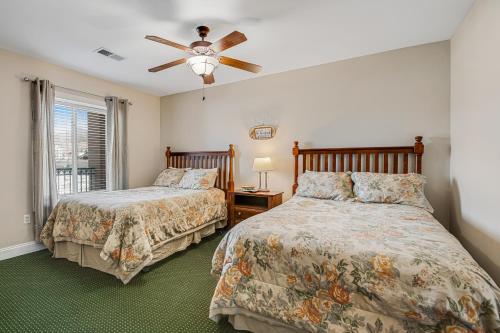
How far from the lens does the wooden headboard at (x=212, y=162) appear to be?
13.0 ft

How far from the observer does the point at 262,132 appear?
3.77 metres

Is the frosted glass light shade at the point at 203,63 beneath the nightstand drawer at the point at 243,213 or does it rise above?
above

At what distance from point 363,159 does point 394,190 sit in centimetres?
71

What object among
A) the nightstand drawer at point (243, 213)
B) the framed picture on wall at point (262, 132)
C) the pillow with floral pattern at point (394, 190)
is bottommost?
the nightstand drawer at point (243, 213)

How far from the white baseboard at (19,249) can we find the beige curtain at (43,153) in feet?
0.41

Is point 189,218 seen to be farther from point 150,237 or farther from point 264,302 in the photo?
point 264,302

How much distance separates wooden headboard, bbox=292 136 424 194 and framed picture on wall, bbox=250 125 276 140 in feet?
1.57

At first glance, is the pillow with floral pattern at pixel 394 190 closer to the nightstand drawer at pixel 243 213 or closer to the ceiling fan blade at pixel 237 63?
the nightstand drawer at pixel 243 213

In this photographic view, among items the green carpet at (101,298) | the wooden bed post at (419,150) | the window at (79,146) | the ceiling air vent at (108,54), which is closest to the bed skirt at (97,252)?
the green carpet at (101,298)

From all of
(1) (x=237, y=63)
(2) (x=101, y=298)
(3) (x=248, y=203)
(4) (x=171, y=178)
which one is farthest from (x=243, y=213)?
(1) (x=237, y=63)

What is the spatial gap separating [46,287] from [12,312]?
1.20 feet

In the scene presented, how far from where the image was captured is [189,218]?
10.1 ft

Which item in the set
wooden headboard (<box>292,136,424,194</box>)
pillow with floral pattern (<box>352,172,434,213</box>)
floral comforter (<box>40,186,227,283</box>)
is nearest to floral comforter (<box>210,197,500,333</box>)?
pillow with floral pattern (<box>352,172,434,213</box>)

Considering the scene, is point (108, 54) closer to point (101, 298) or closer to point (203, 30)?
point (203, 30)
